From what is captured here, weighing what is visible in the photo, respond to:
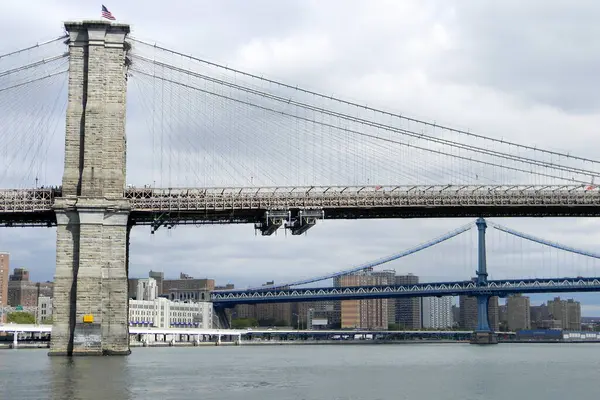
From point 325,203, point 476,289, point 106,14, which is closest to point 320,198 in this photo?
point 325,203

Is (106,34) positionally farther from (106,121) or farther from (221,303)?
(221,303)

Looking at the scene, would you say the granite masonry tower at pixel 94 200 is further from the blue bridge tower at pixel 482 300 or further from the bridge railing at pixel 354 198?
the blue bridge tower at pixel 482 300

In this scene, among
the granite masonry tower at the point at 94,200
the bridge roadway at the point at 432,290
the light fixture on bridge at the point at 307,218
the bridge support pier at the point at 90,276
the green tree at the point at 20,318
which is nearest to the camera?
the bridge support pier at the point at 90,276

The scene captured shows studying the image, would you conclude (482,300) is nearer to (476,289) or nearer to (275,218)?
(476,289)

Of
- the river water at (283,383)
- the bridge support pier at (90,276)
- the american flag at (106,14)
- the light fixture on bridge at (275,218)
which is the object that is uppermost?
the american flag at (106,14)

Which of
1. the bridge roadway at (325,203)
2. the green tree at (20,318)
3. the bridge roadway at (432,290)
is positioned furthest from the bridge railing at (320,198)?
the green tree at (20,318)

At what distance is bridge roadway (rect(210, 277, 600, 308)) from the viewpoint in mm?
153625

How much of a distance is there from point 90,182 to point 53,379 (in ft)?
62.3

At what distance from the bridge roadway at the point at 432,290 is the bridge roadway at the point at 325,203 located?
278ft

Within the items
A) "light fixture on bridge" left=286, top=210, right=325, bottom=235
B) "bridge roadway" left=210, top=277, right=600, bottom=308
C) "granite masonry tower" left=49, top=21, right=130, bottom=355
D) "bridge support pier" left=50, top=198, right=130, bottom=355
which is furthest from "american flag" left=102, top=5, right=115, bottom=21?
"bridge roadway" left=210, top=277, right=600, bottom=308

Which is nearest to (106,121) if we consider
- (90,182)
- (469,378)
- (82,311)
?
(90,182)

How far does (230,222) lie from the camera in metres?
68.7

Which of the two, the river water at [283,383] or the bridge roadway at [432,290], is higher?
the bridge roadway at [432,290]

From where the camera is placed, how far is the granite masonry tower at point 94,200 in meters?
60.6
